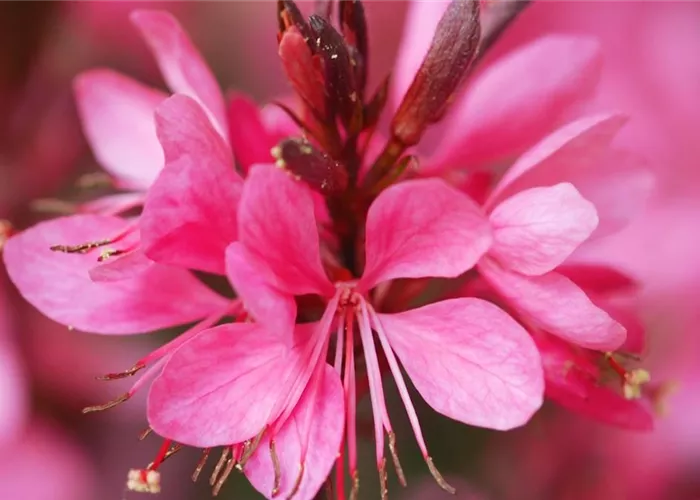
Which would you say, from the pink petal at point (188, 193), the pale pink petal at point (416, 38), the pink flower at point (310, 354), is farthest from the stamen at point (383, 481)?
the pale pink petal at point (416, 38)


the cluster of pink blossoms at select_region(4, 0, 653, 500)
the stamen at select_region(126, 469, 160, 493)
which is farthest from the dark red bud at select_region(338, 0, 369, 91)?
the stamen at select_region(126, 469, 160, 493)

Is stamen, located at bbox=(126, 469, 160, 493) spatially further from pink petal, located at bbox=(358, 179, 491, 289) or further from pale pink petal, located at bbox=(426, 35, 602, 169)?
pale pink petal, located at bbox=(426, 35, 602, 169)

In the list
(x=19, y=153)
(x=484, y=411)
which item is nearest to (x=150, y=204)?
(x=484, y=411)

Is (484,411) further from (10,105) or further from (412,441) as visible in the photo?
(10,105)

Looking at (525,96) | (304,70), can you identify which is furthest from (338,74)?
(525,96)

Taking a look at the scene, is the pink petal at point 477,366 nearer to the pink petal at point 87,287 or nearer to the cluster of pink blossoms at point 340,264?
the cluster of pink blossoms at point 340,264

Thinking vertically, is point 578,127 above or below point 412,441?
above
